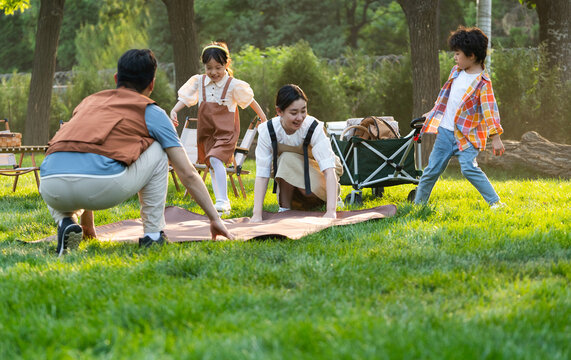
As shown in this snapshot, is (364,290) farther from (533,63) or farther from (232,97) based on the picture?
(533,63)

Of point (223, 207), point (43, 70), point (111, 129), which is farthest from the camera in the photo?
point (43, 70)

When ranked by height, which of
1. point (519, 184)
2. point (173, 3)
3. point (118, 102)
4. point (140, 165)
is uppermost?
point (173, 3)

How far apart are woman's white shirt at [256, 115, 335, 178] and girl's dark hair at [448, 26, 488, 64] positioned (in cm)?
149

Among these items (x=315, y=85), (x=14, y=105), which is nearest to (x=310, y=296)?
(x=315, y=85)

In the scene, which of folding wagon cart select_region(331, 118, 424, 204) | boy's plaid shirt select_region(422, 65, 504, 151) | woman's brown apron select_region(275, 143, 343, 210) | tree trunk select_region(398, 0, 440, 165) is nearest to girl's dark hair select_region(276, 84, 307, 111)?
woman's brown apron select_region(275, 143, 343, 210)

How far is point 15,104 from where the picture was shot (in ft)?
64.1

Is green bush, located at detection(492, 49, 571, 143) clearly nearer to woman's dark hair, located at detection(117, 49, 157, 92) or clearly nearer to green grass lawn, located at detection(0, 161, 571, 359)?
green grass lawn, located at detection(0, 161, 571, 359)

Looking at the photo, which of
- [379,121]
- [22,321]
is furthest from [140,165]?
[379,121]

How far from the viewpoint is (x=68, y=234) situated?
436 centimetres

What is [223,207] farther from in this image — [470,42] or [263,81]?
[263,81]

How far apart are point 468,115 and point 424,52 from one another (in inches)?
222

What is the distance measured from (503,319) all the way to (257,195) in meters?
3.17

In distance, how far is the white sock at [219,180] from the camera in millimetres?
6746

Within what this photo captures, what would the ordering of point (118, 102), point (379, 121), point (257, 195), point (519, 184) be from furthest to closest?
point (519, 184)
point (379, 121)
point (257, 195)
point (118, 102)
